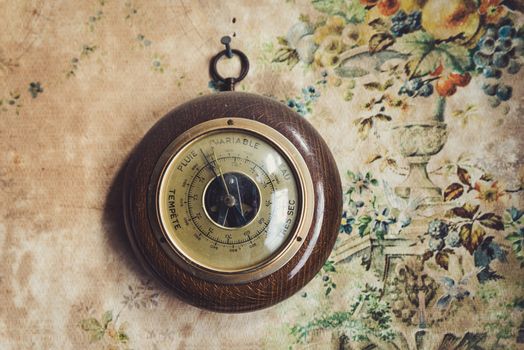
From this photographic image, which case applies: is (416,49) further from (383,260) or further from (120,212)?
(120,212)

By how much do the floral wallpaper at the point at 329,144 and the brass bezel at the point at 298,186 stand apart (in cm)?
15

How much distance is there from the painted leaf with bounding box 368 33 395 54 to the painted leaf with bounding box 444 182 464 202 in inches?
11.1

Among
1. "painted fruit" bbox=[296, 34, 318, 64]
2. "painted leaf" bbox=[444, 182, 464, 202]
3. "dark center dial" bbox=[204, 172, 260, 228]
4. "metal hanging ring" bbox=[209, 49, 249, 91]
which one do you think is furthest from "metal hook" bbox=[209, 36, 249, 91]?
"painted leaf" bbox=[444, 182, 464, 202]

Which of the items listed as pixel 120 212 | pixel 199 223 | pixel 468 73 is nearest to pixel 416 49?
pixel 468 73

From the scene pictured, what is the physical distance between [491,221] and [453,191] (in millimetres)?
86

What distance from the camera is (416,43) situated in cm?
91

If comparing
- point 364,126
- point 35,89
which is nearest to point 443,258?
point 364,126

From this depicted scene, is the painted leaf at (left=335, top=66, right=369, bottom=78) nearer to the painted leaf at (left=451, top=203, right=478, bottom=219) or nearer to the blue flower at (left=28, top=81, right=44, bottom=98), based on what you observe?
the painted leaf at (left=451, top=203, right=478, bottom=219)

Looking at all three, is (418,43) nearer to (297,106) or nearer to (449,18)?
(449,18)

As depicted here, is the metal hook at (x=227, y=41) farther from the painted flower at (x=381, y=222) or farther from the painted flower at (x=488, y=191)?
the painted flower at (x=488, y=191)

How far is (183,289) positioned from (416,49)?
60 cm

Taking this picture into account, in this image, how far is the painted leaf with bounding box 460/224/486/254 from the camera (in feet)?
2.92

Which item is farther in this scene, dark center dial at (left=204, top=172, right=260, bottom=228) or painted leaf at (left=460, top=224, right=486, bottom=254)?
painted leaf at (left=460, top=224, right=486, bottom=254)

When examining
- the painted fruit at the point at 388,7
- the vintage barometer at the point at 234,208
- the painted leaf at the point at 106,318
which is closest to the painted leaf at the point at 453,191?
the vintage barometer at the point at 234,208
